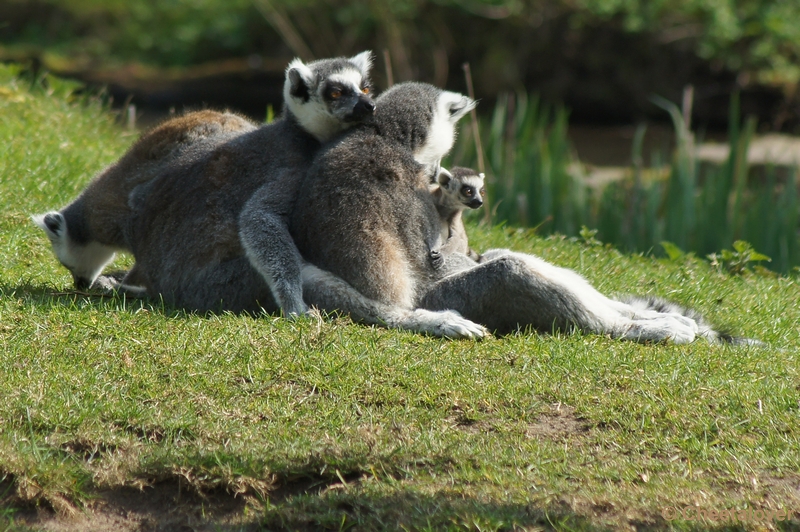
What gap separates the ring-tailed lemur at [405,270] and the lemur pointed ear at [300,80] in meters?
0.49

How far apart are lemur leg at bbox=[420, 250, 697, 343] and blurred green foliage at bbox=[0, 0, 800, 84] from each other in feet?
30.1

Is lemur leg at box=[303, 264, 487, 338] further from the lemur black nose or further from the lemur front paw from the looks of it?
the lemur black nose

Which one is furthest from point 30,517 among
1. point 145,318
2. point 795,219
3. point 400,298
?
point 795,219

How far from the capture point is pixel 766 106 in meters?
17.4

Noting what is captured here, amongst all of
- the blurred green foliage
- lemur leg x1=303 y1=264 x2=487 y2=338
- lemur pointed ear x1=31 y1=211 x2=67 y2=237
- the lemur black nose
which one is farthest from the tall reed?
the blurred green foliage

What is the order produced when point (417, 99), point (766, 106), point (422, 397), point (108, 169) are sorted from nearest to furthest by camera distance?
point (422, 397), point (417, 99), point (108, 169), point (766, 106)

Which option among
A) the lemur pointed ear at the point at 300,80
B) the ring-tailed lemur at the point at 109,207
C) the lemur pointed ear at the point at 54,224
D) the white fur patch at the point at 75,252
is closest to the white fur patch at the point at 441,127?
the lemur pointed ear at the point at 300,80

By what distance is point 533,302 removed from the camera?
5531 millimetres

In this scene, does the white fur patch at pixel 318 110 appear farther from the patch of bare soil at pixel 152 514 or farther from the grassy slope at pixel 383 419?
the patch of bare soil at pixel 152 514

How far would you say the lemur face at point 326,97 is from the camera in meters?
6.01

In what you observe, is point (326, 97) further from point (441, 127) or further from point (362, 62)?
point (441, 127)

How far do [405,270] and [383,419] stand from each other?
4.86 feet

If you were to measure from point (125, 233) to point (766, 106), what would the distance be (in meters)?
14.5

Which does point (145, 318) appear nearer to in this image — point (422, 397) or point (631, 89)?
point (422, 397)
